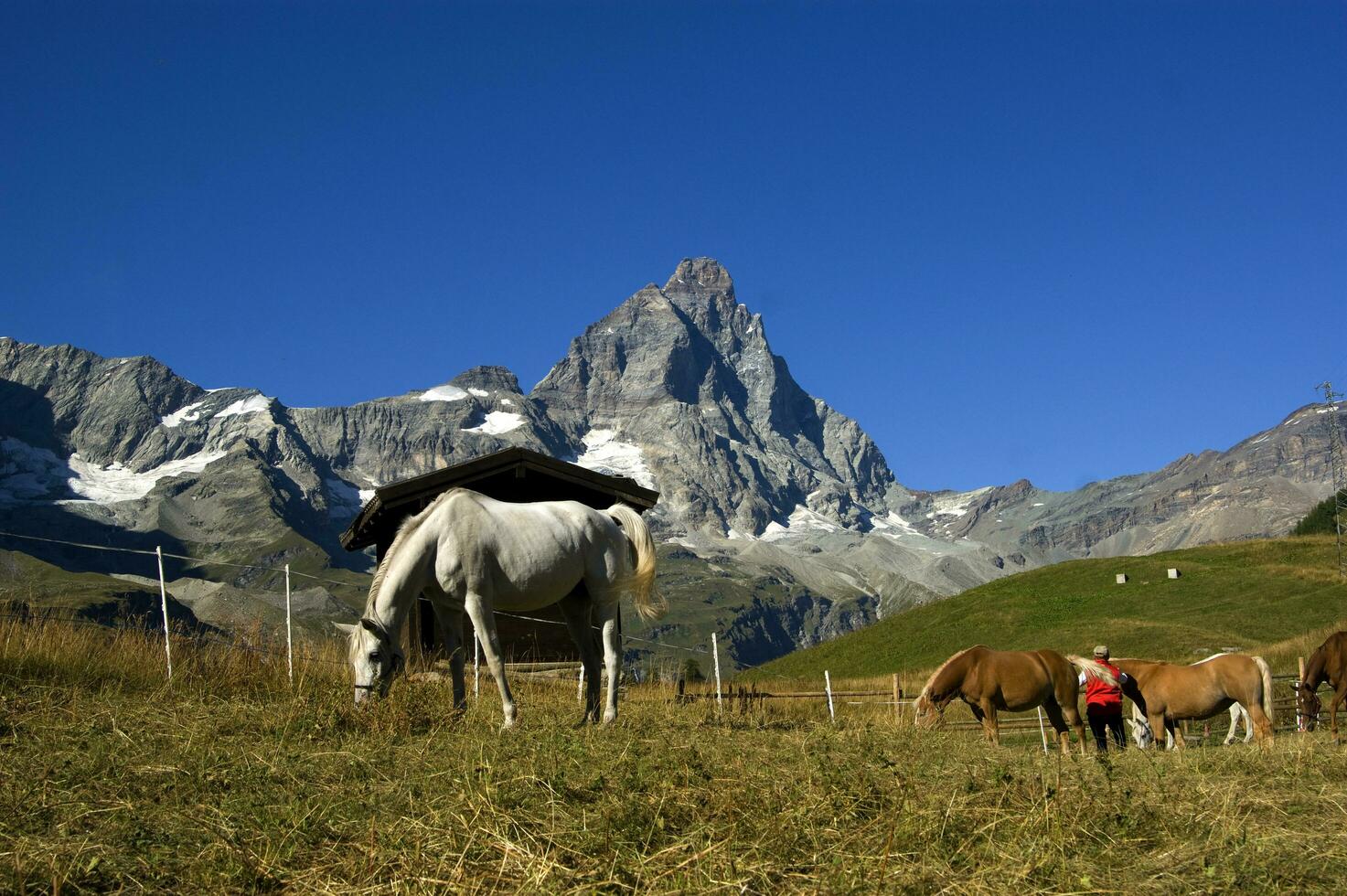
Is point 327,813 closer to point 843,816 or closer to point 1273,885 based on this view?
point 843,816

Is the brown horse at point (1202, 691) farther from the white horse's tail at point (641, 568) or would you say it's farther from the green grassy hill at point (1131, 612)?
the green grassy hill at point (1131, 612)

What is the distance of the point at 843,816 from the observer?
6.06m

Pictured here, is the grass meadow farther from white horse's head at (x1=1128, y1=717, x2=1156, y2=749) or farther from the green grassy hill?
the green grassy hill

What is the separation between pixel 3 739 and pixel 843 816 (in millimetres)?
6032

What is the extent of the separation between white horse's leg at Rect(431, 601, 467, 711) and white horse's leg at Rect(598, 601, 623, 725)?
1535 millimetres

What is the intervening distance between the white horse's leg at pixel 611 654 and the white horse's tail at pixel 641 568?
31 cm

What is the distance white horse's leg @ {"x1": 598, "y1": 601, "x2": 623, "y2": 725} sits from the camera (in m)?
12.2

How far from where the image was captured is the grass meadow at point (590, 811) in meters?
5.15

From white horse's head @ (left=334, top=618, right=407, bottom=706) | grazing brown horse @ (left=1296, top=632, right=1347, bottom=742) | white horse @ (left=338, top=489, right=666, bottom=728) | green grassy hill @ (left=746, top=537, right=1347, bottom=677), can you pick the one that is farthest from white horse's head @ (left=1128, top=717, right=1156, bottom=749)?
green grassy hill @ (left=746, top=537, right=1347, bottom=677)

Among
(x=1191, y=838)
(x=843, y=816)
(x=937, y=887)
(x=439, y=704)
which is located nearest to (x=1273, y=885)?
(x=1191, y=838)

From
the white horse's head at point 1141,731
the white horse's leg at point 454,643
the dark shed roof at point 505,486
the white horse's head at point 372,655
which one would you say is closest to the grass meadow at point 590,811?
the white horse's head at point 372,655

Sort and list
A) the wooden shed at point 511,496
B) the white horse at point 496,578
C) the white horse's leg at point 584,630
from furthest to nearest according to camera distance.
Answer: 1. the wooden shed at point 511,496
2. the white horse's leg at point 584,630
3. the white horse at point 496,578

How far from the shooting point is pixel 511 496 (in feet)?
83.3

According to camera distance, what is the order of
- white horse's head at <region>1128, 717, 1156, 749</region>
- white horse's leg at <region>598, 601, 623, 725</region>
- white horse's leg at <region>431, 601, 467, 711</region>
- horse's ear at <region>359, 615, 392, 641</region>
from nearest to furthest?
horse's ear at <region>359, 615, 392, 641</region> → white horse's leg at <region>431, 601, 467, 711</region> → white horse's leg at <region>598, 601, 623, 725</region> → white horse's head at <region>1128, 717, 1156, 749</region>
